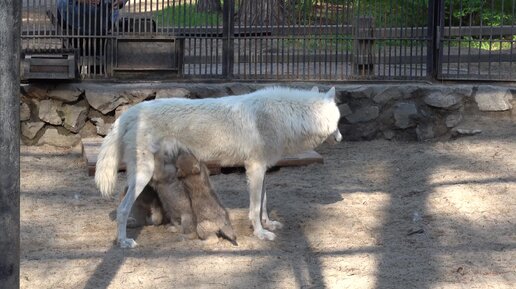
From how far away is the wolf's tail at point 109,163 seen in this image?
701 centimetres

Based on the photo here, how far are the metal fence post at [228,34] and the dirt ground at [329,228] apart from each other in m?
1.49

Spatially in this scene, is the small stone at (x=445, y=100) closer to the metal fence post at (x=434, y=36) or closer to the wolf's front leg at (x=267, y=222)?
the metal fence post at (x=434, y=36)

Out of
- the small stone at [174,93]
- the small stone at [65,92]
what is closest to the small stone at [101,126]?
the small stone at [65,92]

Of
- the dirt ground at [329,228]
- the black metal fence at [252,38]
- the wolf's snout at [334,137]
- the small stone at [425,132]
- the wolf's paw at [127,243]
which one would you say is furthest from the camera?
the small stone at [425,132]

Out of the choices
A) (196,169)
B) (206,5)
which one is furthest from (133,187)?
(206,5)

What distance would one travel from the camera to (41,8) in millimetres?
10195

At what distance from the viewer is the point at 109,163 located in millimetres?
7016

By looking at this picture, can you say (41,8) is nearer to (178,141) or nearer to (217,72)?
(217,72)

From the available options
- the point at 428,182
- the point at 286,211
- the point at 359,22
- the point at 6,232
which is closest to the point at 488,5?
the point at 359,22

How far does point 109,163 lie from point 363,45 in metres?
4.25

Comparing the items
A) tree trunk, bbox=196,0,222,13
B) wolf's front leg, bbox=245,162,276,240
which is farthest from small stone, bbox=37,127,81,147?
wolf's front leg, bbox=245,162,276,240

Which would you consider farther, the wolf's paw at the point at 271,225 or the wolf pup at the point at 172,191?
the wolf's paw at the point at 271,225

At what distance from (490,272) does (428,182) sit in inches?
89.8

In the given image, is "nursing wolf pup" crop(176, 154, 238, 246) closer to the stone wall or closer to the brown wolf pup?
the brown wolf pup
